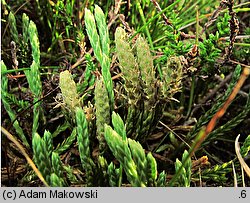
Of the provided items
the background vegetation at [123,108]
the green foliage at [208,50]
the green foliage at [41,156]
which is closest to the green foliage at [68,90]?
the background vegetation at [123,108]

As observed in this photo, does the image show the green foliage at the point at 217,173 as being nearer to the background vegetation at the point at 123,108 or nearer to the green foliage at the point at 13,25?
the background vegetation at the point at 123,108

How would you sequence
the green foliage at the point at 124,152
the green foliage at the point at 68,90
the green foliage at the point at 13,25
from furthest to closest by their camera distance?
the green foliage at the point at 13,25, the green foliage at the point at 68,90, the green foliage at the point at 124,152

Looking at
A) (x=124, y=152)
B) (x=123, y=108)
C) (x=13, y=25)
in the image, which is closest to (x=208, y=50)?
(x=123, y=108)

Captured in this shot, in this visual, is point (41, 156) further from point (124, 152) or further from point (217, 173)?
point (217, 173)

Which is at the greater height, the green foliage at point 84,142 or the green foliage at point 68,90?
the green foliage at point 68,90

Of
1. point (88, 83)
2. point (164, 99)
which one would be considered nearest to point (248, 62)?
point (164, 99)

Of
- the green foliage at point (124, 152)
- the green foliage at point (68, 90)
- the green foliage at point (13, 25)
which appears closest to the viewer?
the green foliage at point (124, 152)

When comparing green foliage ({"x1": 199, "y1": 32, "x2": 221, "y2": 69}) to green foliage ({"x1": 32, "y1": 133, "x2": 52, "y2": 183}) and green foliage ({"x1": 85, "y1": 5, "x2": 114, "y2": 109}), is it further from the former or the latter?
green foliage ({"x1": 32, "y1": 133, "x2": 52, "y2": 183})
